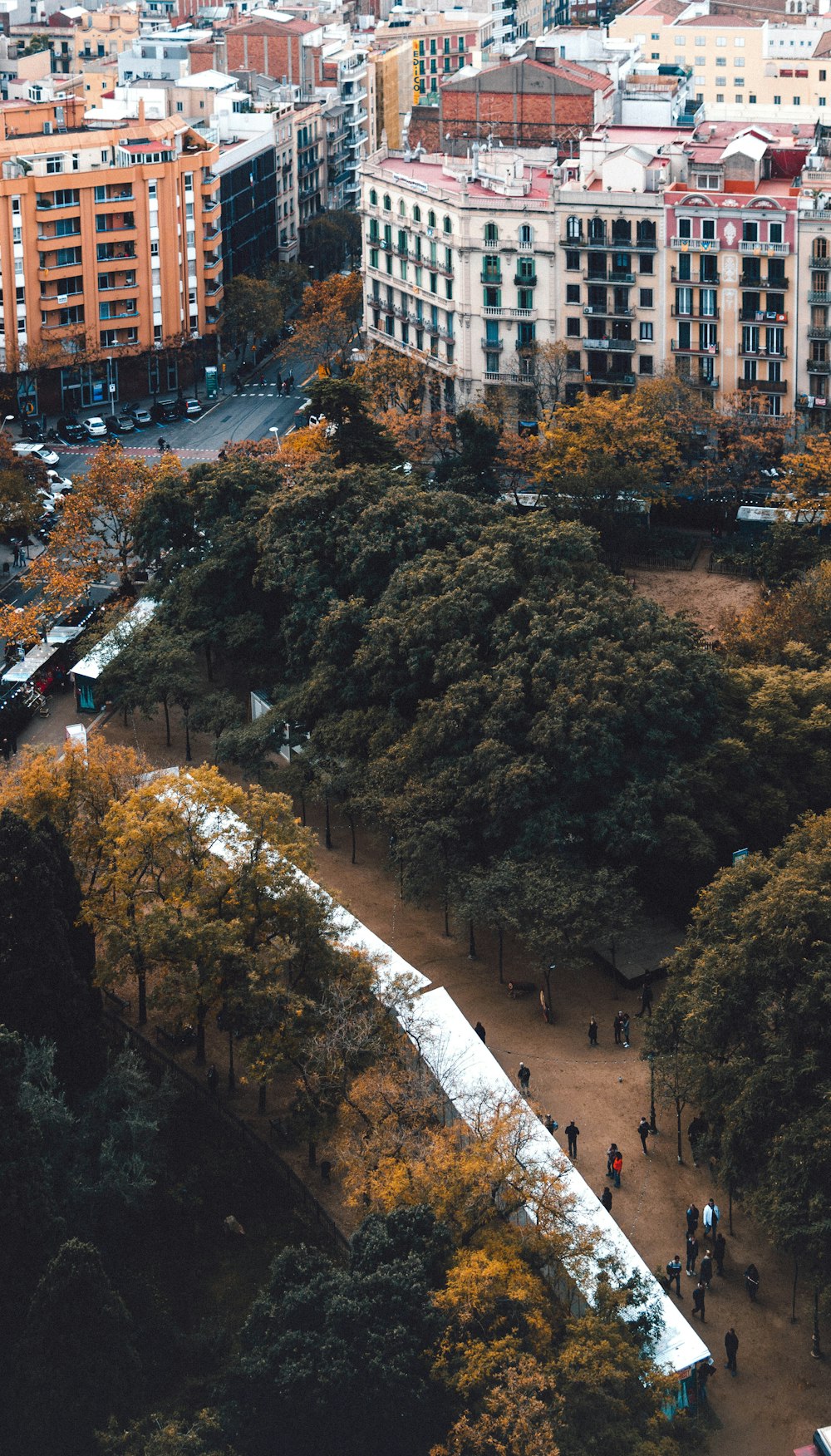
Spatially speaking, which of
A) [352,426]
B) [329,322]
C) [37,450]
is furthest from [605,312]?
[37,450]

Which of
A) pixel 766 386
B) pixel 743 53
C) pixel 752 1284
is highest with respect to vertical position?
pixel 743 53

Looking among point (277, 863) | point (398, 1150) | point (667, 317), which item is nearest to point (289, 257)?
point (667, 317)

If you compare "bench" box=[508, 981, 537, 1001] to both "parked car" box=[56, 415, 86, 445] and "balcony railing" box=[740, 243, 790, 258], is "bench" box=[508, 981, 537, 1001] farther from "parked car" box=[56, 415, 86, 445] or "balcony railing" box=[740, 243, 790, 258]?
"parked car" box=[56, 415, 86, 445]

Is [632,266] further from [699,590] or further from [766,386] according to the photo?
[699,590]

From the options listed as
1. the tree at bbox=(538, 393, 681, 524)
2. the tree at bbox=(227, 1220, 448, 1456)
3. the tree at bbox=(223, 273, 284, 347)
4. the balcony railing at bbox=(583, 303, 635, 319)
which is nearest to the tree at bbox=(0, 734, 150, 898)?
the tree at bbox=(227, 1220, 448, 1456)

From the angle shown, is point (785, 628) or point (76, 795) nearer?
point (76, 795)

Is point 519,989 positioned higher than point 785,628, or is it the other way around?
point 785,628
